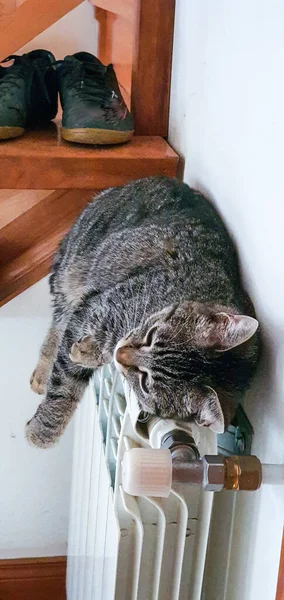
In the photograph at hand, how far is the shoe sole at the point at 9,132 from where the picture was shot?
1237 millimetres

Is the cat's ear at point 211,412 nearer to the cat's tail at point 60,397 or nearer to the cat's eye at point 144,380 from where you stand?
the cat's eye at point 144,380

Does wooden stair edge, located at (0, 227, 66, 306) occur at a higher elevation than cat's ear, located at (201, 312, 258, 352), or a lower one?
lower

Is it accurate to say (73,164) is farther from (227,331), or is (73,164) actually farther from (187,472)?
(187,472)

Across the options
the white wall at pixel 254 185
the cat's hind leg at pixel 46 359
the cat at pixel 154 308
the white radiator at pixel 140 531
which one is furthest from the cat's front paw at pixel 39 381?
the white wall at pixel 254 185

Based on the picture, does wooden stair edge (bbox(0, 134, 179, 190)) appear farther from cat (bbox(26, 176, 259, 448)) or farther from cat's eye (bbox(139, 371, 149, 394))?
cat's eye (bbox(139, 371, 149, 394))

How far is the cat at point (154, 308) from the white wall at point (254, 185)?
0.12ft

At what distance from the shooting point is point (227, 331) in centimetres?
87

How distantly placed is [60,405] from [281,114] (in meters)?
0.58

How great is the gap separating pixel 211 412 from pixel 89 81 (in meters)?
0.70

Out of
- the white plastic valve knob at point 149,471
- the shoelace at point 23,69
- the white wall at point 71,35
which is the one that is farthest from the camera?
the white wall at point 71,35

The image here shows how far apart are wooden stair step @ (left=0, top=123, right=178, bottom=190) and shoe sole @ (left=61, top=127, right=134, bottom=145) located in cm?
1

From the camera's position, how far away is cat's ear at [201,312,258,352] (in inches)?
32.4

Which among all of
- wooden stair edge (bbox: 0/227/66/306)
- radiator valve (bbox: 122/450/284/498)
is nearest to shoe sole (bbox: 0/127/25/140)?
wooden stair edge (bbox: 0/227/66/306)

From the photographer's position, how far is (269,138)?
0.83m
